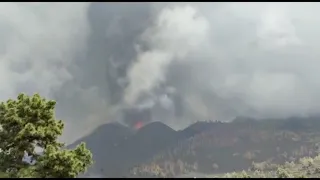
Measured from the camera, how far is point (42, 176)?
46.2 m

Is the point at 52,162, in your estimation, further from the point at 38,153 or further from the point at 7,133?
the point at 7,133

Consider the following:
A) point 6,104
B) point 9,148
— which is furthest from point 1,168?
point 6,104

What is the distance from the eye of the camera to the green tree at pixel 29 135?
48.8m

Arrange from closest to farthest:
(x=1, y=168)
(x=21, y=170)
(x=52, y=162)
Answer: (x=52, y=162) → (x=21, y=170) → (x=1, y=168)

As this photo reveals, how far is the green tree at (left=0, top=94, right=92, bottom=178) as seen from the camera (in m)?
48.8

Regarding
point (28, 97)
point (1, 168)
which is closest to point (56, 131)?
point (28, 97)

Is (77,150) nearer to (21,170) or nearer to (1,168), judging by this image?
(21,170)

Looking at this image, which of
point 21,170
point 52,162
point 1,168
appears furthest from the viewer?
point 1,168

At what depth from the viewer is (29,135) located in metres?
49.2

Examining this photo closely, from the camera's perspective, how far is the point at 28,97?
51.3 metres

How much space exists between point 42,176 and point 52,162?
209 cm

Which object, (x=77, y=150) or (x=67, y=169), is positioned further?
(x=77, y=150)

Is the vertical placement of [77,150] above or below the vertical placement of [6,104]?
below

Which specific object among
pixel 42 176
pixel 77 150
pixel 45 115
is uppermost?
pixel 45 115
